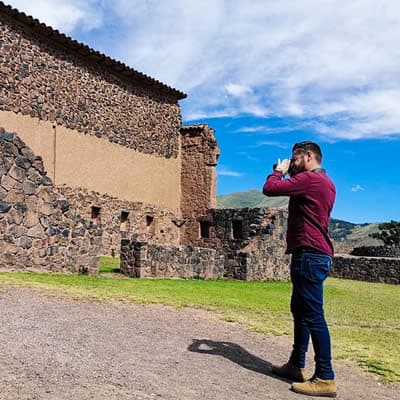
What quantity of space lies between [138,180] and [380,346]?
19.2 meters

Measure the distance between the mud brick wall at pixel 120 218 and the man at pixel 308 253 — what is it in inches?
639

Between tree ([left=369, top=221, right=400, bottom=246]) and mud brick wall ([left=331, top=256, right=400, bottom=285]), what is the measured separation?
1215 inches

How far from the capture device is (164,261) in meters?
13.6

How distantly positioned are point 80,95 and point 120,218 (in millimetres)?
5587

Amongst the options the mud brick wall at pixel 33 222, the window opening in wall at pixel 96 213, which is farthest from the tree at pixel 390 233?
the mud brick wall at pixel 33 222

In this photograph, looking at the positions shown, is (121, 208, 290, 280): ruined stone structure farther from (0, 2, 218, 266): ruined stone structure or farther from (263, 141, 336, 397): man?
(263, 141, 336, 397): man

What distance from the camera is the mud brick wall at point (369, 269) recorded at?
23672mm

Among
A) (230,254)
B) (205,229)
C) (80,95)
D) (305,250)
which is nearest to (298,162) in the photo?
(305,250)

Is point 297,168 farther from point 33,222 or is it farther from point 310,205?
point 33,222

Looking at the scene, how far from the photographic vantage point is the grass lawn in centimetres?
609

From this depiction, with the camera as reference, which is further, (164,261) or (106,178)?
(106,178)

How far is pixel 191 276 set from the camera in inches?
568

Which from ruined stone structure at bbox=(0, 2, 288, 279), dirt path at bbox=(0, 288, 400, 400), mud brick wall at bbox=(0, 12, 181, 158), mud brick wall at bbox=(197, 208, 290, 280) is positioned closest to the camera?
dirt path at bbox=(0, 288, 400, 400)

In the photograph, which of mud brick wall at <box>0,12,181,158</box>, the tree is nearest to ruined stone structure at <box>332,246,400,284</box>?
mud brick wall at <box>0,12,181,158</box>
